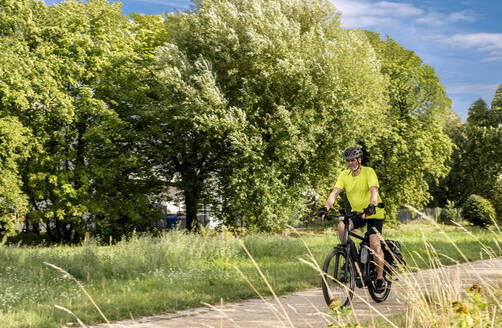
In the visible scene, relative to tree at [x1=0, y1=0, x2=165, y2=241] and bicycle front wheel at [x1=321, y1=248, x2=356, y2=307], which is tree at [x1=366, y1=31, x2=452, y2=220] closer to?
tree at [x1=0, y1=0, x2=165, y2=241]

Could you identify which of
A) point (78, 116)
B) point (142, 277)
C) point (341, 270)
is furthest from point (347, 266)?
point (78, 116)

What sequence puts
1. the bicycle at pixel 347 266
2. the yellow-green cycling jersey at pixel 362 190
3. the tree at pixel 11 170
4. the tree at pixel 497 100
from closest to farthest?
1. the bicycle at pixel 347 266
2. the yellow-green cycling jersey at pixel 362 190
3. the tree at pixel 11 170
4. the tree at pixel 497 100

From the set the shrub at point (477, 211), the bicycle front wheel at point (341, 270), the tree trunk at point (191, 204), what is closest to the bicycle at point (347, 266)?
the bicycle front wheel at point (341, 270)

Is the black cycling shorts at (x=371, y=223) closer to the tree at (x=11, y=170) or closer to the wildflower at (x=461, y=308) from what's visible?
the wildflower at (x=461, y=308)

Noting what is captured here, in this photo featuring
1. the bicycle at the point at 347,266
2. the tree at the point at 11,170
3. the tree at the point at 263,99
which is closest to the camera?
the bicycle at the point at 347,266

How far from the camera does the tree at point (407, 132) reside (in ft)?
99.0

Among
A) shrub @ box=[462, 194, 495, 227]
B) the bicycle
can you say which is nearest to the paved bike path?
the bicycle

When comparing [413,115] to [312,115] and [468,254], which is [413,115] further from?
[468,254]

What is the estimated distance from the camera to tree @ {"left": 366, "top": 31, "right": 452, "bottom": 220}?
30184 mm

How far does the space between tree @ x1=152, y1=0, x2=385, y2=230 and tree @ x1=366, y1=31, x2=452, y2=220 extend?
6710 mm

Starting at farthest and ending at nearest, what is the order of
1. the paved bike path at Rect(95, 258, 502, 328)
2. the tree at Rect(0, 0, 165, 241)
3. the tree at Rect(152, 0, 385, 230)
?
the tree at Rect(0, 0, 165, 241) → the tree at Rect(152, 0, 385, 230) → the paved bike path at Rect(95, 258, 502, 328)

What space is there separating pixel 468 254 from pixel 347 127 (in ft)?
29.5

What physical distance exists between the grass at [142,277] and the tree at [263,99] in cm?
709

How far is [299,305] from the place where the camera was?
23.4 ft
